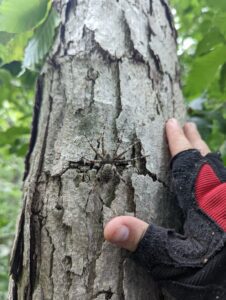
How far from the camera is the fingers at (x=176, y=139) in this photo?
1.00 m

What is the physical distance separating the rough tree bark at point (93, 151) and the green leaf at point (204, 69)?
0.35 ft

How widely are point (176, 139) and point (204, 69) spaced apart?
Answer: 0.41 metres

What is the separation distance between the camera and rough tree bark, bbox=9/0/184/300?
82cm

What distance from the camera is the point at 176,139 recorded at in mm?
1015

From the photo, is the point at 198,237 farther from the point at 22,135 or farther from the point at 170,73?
the point at 22,135

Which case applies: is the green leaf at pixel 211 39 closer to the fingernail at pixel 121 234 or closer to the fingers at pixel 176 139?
the fingers at pixel 176 139

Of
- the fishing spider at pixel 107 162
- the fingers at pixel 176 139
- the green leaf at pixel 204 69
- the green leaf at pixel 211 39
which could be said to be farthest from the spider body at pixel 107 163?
the green leaf at pixel 211 39

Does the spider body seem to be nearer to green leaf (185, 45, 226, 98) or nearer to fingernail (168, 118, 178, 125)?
fingernail (168, 118, 178, 125)

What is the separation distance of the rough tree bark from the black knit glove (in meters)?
0.06

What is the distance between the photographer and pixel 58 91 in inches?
42.6

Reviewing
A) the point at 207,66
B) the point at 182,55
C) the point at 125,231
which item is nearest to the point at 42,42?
the point at 207,66

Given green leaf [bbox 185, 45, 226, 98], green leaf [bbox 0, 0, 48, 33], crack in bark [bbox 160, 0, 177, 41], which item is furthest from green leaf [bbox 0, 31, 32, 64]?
green leaf [bbox 185, 45, 226, 98]

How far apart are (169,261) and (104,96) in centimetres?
45

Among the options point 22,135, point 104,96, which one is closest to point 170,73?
point 104,96
